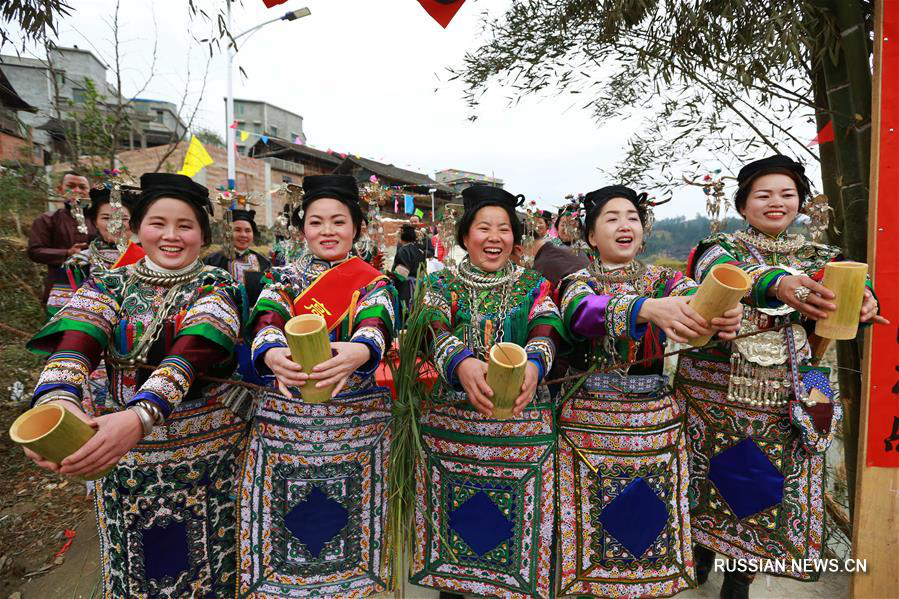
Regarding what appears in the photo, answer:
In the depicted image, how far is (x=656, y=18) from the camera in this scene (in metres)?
2.87

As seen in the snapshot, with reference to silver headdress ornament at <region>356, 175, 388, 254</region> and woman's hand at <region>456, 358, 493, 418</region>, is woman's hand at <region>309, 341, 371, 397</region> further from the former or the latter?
silver headdress ornament at <region>356, 175, 388, 254</region>

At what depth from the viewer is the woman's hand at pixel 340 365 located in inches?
60.1

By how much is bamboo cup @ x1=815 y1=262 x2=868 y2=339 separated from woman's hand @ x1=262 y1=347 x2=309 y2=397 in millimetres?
2068

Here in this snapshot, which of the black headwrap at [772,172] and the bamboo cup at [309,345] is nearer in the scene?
the bamboo cup at [309,345]

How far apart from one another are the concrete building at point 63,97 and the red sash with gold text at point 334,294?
4204 millimetres

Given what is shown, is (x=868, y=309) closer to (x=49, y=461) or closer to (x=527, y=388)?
(x=527, y=388)

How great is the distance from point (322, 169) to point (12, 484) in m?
25.0

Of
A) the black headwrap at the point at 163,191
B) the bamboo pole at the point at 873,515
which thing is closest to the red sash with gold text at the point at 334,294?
the black headwrap at the point at 163,191

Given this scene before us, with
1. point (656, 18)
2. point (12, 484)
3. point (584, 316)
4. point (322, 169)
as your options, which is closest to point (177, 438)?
point (584, 316)

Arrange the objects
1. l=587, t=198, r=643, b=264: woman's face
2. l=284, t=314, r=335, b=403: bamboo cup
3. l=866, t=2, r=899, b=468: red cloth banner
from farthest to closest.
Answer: l=866, t=2, r=899, b=468: red cloth banner, l=587, t=198, r=643, b=264: woman's face, l=284, t=314, r=335, b=403: bamboo cup

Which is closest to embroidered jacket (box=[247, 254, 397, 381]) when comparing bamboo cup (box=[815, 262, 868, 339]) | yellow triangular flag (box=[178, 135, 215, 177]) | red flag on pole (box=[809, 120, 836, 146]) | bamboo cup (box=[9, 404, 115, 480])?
bamboo cup (box=[9, 404, 115, 480])

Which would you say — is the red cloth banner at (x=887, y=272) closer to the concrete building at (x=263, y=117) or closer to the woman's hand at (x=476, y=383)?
the woman's hand at (x=476, y=383)

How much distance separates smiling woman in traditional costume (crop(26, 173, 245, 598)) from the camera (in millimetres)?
1766

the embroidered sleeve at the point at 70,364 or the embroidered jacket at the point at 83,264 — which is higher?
the embroidered jacket at the point at 83,264
